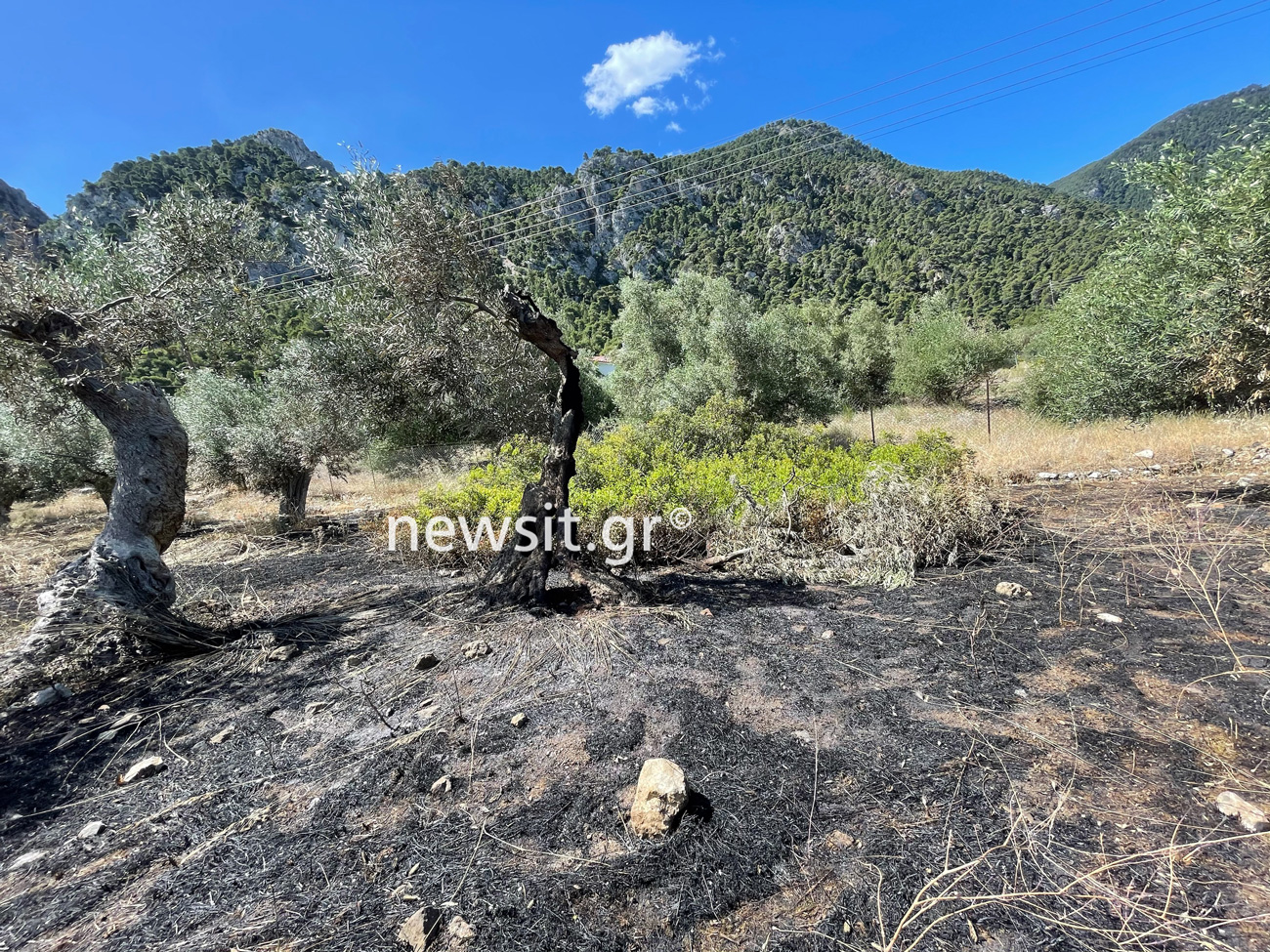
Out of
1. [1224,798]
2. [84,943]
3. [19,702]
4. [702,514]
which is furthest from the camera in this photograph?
[702,514]

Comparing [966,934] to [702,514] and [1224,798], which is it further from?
[702,514]

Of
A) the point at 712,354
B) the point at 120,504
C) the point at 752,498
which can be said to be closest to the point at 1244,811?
the point at 752,498

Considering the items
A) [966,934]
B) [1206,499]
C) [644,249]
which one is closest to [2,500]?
[966,934]

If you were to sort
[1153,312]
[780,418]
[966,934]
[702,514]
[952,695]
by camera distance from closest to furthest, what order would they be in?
[966,934] → [952,695] → [702,514] → [1153,312] → [780,418]

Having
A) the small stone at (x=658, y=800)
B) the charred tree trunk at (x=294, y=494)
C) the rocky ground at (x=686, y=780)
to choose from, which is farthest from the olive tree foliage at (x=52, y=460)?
the small stone at (x=658, y=800)

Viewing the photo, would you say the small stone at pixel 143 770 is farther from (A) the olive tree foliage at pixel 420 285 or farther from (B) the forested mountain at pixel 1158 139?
(B) the forested mountain at pixel 1158 139

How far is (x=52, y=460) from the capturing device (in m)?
11.7

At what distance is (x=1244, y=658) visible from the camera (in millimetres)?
2738

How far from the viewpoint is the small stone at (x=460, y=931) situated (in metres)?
1.50

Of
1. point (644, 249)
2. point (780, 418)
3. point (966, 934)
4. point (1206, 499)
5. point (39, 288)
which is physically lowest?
point (966, 934)

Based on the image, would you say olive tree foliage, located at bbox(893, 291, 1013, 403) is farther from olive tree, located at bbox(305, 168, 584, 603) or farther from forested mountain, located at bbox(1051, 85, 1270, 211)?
forested mountain, located at bbox(1051, 85, 1270, 211)

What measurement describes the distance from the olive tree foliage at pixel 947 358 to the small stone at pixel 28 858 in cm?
2639

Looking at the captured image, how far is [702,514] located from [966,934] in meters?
4.15

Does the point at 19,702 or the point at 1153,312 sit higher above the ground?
the point at 1153,312
